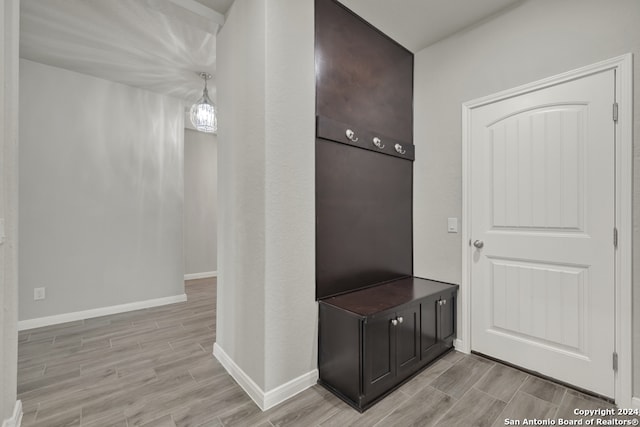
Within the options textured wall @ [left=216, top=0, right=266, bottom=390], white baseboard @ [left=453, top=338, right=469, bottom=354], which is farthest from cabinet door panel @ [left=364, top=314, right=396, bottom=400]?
white baseboard @ [left=453, top=338, right=469, bottom=354]

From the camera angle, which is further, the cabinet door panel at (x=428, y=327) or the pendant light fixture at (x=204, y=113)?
the pendant light fixture at (x=204, y=113)

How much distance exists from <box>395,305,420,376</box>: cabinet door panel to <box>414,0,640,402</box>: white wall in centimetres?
70

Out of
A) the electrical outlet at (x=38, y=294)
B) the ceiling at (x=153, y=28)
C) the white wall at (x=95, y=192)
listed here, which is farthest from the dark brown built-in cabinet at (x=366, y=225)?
the electrical outlet at (x=38, y=294)

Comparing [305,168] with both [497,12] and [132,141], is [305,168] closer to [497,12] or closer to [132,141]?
[497,12]

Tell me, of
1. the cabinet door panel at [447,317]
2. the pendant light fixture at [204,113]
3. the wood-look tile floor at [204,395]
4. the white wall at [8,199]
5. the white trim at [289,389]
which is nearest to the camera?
the white wall at [8,199]

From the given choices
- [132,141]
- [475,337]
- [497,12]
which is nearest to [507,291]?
[475,337]

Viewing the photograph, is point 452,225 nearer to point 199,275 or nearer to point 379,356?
point 379,356

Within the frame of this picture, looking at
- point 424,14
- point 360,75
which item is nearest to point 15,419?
point 360,75

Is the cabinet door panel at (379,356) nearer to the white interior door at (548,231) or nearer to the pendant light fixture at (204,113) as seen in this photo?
the white interior door at (548,231)

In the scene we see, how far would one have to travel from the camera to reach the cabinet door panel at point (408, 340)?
1.99m

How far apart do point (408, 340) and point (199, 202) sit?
4.77 meters

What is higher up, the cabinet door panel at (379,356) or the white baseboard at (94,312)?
the cabinet door panel at (379,356)

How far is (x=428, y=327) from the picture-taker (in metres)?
2.24

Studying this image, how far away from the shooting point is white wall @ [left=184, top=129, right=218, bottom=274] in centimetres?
545
